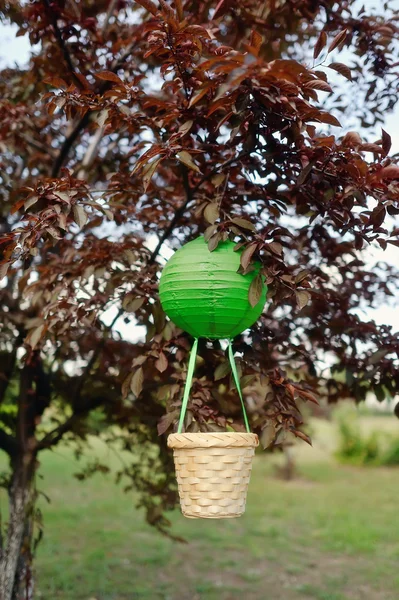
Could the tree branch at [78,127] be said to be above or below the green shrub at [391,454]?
above

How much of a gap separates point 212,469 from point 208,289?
0.50 m

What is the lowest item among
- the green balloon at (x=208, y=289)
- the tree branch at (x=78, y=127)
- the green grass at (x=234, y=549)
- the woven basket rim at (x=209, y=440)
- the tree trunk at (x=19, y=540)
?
the green grass at (x=234, y=549)

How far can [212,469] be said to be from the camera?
5.41 feet

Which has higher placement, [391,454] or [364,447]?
[364,447]

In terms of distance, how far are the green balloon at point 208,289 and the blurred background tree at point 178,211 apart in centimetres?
8

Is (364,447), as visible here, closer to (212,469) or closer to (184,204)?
(184,204)

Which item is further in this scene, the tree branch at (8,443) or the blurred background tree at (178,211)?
the tree branch at (8,443)

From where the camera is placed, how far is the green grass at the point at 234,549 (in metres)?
4.54

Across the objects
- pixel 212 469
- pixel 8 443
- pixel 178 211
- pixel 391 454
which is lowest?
pixel 391 454

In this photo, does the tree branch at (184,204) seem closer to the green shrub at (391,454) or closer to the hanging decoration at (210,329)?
the hanging decoration at (210,329)

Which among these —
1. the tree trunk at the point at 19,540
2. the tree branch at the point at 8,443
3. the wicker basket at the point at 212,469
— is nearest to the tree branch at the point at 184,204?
the wicker basket at the point at 212,469

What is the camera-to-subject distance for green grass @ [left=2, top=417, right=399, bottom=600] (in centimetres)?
454

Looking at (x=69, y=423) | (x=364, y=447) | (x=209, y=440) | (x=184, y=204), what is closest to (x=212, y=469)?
(x=209, y=440)

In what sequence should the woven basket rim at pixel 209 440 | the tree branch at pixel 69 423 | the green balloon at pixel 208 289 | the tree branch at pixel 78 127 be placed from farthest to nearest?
the tree branch at pixel 69 423 → the tree branch at pixel 78 127 → the green balloon at pixel 208 289 → the woven basket rim at pixel 209 440
